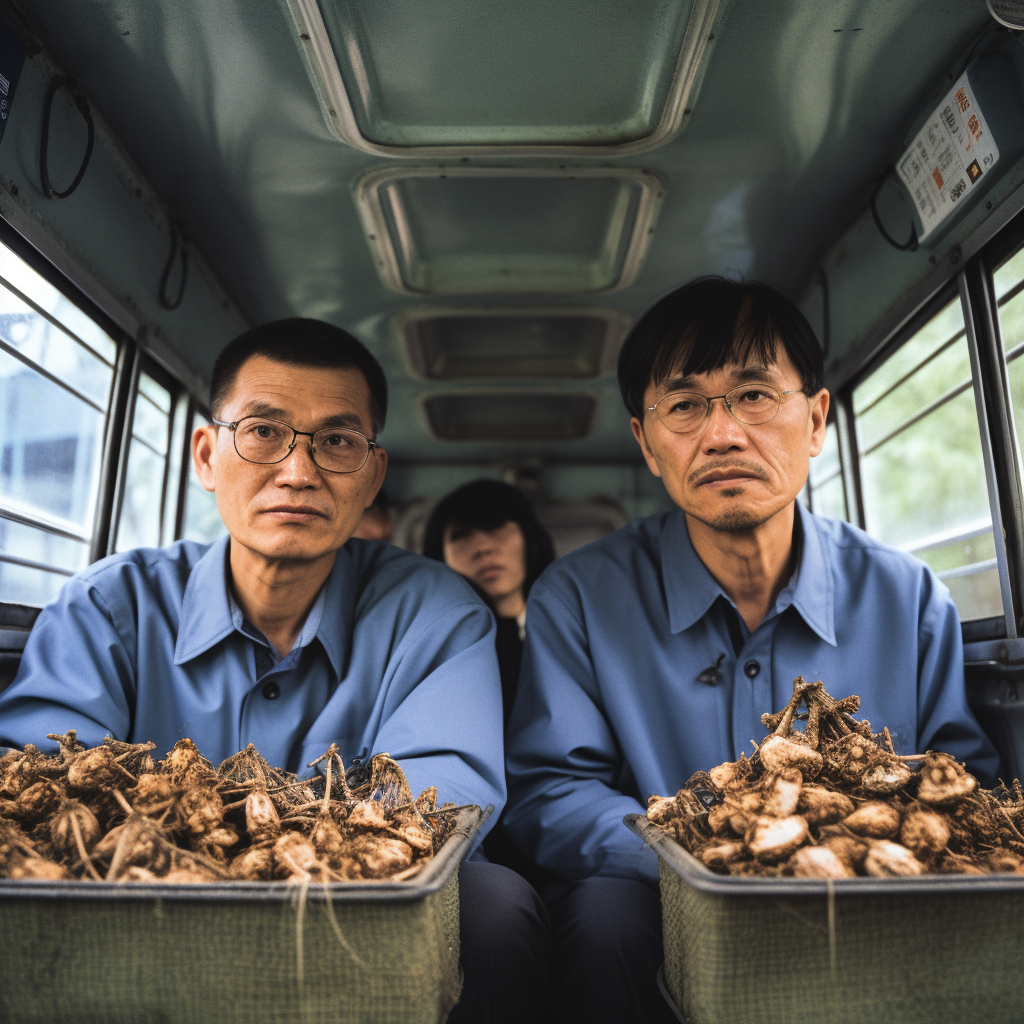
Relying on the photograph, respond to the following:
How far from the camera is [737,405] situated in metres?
2.11

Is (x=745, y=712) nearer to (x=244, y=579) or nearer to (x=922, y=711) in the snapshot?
(x=922, y=711)

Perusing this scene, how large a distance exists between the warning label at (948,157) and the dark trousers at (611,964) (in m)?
1.97

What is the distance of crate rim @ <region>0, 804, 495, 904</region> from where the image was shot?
98 centimetres

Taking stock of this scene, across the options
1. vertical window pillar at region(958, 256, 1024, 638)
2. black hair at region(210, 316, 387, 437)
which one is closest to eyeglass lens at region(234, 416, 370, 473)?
black hair at region(210, 316, 387, 437)

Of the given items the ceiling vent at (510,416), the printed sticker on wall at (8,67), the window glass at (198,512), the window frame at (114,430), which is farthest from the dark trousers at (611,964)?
the ceiling vent at (510,416)

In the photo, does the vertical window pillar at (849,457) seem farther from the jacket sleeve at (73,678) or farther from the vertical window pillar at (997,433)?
the jacket sleeve at (73,678)

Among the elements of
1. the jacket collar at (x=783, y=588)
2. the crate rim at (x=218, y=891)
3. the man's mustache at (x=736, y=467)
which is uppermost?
the man's mustache at (x=736, y=467)

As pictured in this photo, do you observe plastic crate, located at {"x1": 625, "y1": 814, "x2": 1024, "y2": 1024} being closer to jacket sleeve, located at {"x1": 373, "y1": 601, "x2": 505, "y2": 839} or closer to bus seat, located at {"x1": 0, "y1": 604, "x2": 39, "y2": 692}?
jacket sleeve, located at {"x1": 373, "y1": 601, "x2": 505, "y2": 839}

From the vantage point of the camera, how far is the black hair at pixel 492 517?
4141 mm

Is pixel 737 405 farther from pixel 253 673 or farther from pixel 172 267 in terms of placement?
pixel 172 267

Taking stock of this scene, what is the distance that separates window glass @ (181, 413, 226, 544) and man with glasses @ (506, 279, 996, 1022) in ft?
6.58

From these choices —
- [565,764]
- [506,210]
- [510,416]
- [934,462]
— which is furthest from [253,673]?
[510,416]

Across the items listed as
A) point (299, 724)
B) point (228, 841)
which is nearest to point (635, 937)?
point (228, 841)

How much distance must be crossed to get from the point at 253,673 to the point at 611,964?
1117mm
